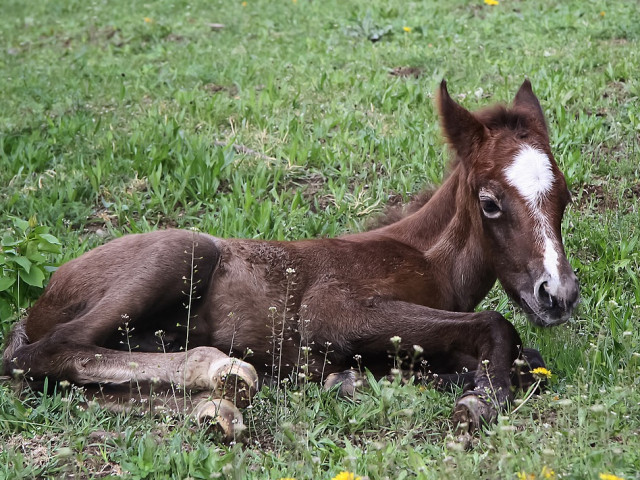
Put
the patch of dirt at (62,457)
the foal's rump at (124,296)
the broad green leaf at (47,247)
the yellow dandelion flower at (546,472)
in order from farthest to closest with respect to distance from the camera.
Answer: the broad green leaf at (47,247) → the foal's rump at (124,296) → the patch of dirt at (62,457) → the yellow dandelion flower at (546,472)

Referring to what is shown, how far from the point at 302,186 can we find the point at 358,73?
2.69 meters

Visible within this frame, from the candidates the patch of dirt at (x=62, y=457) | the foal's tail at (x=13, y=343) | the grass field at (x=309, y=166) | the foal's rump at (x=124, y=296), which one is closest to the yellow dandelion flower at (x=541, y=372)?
the grass field at (x=309, y=166)

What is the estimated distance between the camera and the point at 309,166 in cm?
762

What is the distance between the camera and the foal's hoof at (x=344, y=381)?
4582 millimetres

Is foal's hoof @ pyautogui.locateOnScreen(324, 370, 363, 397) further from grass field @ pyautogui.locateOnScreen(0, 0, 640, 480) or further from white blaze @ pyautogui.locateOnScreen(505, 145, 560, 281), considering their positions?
white blaze @ pyautogui.locateOnScreen(505, 145, 560, 281)

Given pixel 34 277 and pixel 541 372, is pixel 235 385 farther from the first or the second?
pixel 34 277

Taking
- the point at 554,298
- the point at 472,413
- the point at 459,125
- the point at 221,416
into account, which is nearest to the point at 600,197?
the point at 459,125

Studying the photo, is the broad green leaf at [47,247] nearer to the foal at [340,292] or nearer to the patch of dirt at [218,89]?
the foal at [340,292]

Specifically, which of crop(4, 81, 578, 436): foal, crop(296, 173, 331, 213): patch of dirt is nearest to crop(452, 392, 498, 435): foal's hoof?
crop(4, 81, 578, 436): foal

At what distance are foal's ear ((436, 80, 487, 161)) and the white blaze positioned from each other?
0.42m

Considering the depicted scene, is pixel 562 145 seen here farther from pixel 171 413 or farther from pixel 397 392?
pixel 171 413

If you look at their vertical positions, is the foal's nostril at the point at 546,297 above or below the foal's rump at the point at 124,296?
above

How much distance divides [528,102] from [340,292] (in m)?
1.79

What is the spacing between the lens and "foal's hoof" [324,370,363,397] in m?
4.58
